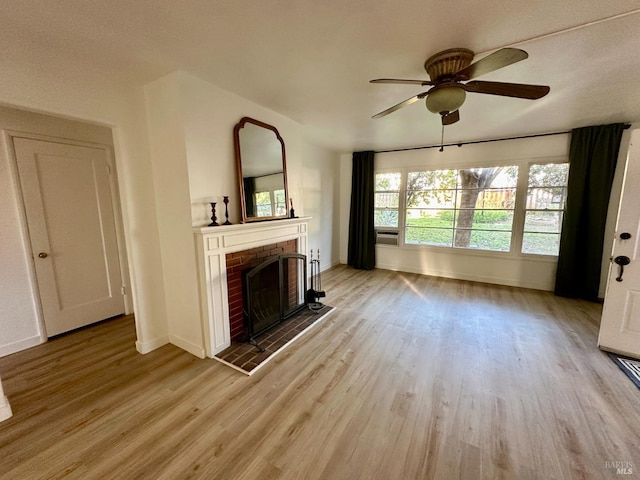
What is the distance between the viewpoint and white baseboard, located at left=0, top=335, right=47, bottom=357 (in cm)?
238

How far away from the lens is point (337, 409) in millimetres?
1777

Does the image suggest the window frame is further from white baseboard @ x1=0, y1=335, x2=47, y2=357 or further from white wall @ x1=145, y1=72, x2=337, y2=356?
white baseboard @ x1=0, y1=335, x2=47, y2=357

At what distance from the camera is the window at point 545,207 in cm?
389

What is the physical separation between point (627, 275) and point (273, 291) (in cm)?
338

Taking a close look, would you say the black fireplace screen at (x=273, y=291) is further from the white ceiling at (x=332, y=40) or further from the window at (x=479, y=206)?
the window at (x=479, y=206)

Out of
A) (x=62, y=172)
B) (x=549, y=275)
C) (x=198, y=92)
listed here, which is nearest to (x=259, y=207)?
(x=198, y=92)

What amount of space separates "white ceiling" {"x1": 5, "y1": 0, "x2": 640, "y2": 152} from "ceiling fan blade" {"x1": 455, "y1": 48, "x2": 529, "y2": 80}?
220 mm

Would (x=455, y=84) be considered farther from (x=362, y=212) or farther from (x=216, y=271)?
(x=362, y=212)

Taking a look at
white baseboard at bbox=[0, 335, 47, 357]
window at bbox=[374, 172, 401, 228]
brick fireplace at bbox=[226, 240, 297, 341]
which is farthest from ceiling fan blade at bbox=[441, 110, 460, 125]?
white baseboard at bbox=[0, 335, 47, 357]

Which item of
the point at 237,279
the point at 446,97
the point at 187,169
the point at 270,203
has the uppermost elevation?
the point at 446,97

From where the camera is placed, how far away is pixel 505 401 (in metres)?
1.84

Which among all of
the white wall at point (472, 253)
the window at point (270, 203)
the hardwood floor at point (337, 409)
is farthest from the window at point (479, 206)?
the window at point (270, 203)

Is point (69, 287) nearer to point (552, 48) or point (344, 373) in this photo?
point (344, 373)

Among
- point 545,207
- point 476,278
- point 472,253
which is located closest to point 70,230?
point 472,253
